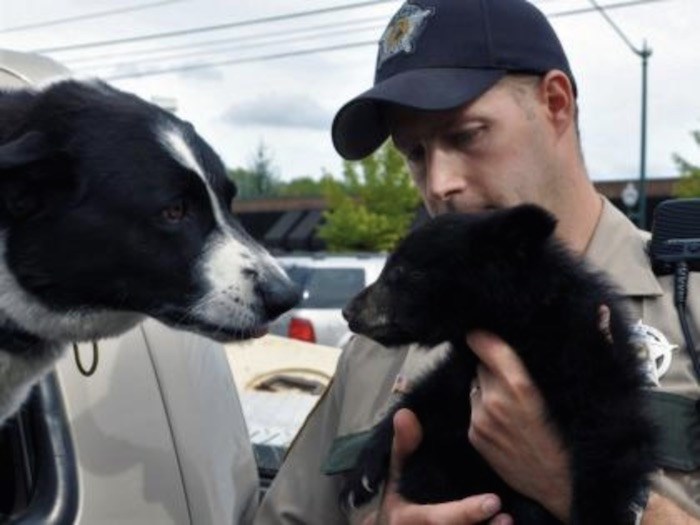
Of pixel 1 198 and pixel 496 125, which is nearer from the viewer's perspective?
pixel 1 198

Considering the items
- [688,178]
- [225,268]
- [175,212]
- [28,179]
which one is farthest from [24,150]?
[688,178]

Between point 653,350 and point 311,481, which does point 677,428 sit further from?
point 311,481

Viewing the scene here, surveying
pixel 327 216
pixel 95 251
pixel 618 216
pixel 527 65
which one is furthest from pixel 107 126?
pixel 327 216

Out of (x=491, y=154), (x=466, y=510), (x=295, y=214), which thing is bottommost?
(x=295, y=214)

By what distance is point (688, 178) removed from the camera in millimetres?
40031

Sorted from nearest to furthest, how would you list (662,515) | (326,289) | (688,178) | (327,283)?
(662,515) → (326,289) → (327,283) → (688,178)

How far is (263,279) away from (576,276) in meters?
0.79

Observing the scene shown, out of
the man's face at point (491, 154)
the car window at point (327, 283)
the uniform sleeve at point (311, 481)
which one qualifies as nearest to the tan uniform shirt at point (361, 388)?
the uniform sleeve at point (311, 481)

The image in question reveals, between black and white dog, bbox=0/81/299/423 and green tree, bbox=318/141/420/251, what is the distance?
41.3 meters

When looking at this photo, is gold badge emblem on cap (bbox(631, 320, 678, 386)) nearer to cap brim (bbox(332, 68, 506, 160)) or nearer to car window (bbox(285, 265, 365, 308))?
cap brim (bbox(332, 68, 506, 160))

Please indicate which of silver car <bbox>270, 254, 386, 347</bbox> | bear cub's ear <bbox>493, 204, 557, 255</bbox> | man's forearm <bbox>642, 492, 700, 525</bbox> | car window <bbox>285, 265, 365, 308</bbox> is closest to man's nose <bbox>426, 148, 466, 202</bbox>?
bear cub's ear <bbox>493, 204, 557, 255</bbox>

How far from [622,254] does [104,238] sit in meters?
1.40

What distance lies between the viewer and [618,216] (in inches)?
122

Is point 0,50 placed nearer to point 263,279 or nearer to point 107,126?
point 107,126
